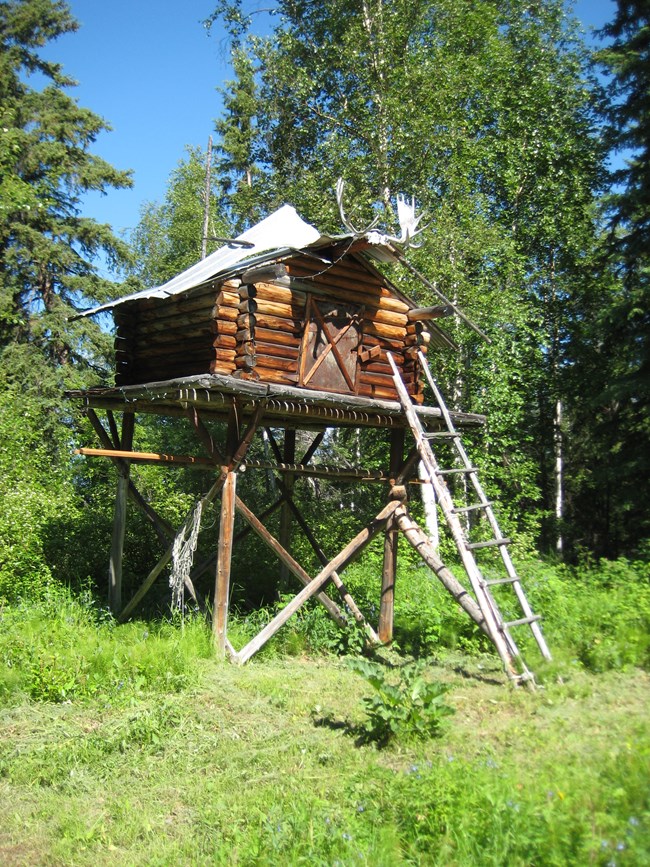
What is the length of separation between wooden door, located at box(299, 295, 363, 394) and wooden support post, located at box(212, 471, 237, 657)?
5.39 ft

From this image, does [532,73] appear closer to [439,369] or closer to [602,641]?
[439,369]

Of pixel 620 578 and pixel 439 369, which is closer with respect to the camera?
pixel 620 578

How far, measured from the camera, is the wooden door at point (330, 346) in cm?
998

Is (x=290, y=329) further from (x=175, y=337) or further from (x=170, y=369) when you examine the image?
(x=170, y=369)

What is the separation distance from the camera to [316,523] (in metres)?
16.0

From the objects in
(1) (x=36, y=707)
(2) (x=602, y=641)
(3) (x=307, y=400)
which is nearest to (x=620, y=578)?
(2) (x=602, y=641)

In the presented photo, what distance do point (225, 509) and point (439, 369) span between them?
395 inches

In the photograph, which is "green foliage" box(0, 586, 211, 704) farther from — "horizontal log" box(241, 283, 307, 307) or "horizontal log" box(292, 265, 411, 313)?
"horizontal log" box(292, 265, 411, 313)

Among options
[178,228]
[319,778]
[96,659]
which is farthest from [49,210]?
[319,778]

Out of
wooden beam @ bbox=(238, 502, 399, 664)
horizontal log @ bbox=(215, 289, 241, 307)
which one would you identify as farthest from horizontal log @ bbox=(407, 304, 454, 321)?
horizontal log @ bbox=(215, 289, 241, 307)

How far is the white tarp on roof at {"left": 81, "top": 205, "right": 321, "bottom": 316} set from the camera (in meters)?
9.51

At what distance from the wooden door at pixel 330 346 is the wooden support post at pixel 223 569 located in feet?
5.39

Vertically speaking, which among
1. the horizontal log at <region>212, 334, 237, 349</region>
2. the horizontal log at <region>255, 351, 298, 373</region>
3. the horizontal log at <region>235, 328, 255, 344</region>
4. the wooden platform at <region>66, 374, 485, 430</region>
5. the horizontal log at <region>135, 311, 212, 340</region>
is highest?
the horizontal log at <region>135, 311, 212, 340</region>

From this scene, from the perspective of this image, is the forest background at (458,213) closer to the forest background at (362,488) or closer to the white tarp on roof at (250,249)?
the forest background at (362,488)
